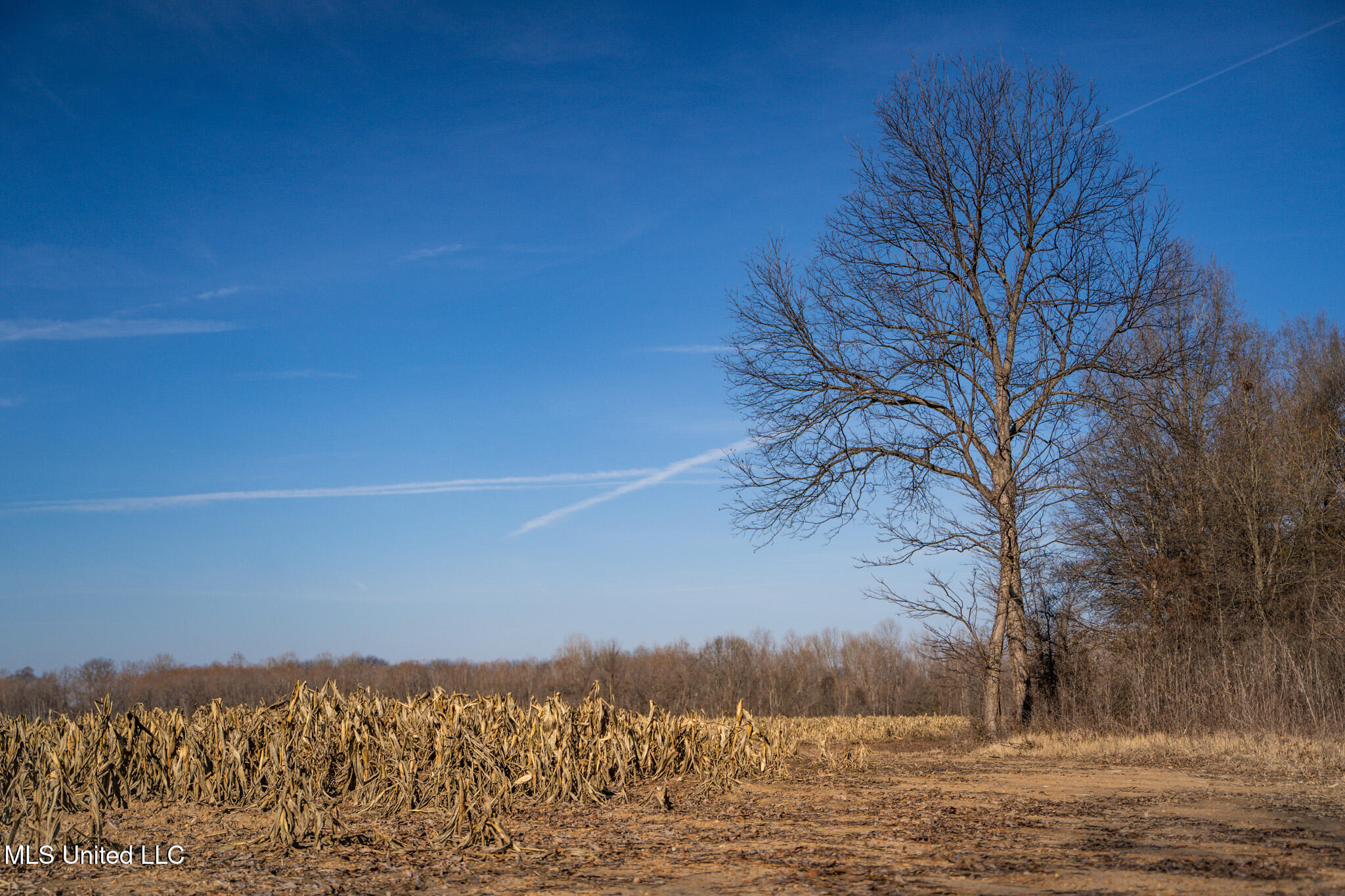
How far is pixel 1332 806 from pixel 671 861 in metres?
5.37

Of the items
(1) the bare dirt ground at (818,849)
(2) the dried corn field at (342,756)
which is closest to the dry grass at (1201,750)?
(1) the bare dirt ground at (818,849)

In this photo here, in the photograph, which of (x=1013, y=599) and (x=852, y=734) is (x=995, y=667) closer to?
(x=1013, y=599)

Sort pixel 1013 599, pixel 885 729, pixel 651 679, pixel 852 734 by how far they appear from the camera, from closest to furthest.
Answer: pixel 1013 599
pixel 852 734
pixel 885 729
pixel 651 679

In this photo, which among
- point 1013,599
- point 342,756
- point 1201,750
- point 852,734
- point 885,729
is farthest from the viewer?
point 885,729

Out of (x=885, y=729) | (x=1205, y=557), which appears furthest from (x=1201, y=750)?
(x=885, y=729)

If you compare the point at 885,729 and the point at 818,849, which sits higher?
the point at 818,849

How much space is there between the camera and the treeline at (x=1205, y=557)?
45.9ft

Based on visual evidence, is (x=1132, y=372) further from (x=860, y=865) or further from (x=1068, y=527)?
(x=860, y=865)

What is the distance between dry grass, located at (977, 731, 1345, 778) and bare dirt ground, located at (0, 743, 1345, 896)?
1709mm

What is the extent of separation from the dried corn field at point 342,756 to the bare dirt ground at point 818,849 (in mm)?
364

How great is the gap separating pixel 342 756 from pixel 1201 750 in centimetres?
1117

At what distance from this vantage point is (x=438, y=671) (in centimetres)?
5956

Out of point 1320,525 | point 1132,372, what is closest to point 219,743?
point 1132,372

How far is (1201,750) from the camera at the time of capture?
11.8m
